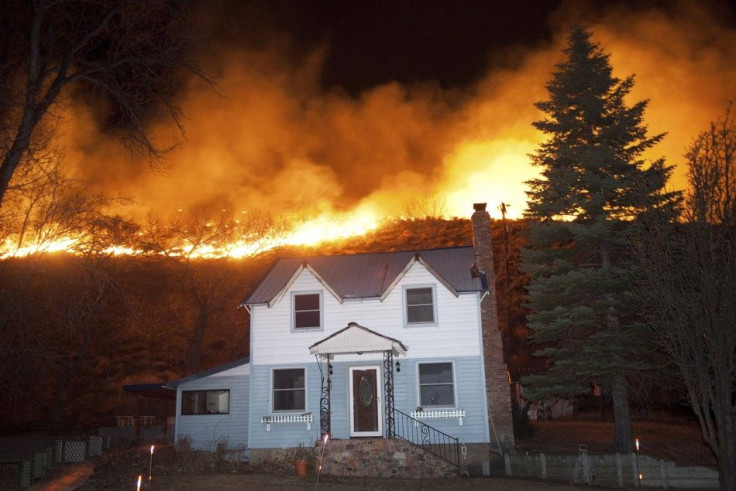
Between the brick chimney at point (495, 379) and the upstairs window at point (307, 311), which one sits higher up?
the upstairs window at point (307, 311)

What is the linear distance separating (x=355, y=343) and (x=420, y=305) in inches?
124

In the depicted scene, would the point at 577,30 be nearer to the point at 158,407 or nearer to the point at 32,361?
the point at 32,361

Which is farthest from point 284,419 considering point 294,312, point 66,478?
point 66,478

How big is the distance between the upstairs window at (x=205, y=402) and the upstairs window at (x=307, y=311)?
4.79m

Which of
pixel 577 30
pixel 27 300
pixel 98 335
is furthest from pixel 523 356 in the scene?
pixel 27 300

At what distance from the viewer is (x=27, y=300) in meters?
18.0

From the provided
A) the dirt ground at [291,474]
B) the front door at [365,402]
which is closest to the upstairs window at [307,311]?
the front door at [365,402]

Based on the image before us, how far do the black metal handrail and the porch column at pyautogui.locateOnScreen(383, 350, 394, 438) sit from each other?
0.87ft

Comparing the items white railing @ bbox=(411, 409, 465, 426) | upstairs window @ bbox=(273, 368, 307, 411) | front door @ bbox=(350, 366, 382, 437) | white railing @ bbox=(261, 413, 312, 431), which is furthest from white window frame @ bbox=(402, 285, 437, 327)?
white railing @ bbox=(261, 413, 312, 431)

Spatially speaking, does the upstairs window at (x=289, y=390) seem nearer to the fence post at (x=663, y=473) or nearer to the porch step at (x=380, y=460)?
the porch step at (x=380, y=460)

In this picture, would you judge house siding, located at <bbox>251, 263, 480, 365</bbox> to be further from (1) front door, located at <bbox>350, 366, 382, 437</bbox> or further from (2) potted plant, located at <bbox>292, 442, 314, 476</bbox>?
(2) potted plant, located at <bbox>292, 442, 314, 476</bbox>

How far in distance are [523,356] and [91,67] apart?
115 ft

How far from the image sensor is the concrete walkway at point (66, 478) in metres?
17.7

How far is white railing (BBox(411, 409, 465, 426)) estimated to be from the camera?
2120 centimetres
